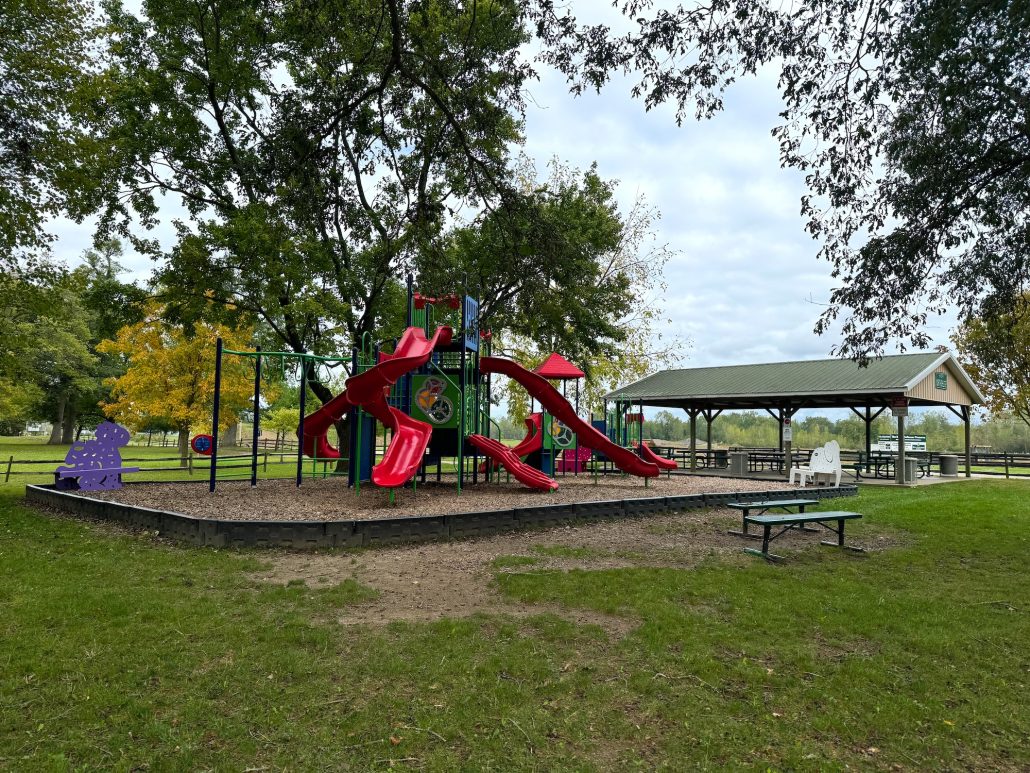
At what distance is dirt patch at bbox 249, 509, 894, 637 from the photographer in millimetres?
5102

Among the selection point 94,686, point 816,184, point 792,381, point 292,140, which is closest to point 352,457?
point 292,140

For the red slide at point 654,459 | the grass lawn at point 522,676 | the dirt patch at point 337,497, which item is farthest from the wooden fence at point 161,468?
the red slide at point 654,459

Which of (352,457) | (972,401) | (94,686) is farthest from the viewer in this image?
(972,401)

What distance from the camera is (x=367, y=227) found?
28.2 feet

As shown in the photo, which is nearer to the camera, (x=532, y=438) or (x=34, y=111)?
(x=34, y=111)

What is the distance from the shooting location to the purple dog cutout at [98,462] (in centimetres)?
1150

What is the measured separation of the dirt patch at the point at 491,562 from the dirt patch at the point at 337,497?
1.37 meters

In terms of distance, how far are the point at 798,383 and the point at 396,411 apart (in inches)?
616

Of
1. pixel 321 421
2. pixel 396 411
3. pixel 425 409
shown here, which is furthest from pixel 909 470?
pixel 321 421

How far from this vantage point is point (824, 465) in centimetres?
1628

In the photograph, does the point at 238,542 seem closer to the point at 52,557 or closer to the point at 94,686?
the point at 52,557

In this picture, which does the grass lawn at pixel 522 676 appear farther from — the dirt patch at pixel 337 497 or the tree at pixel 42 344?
the tree at pixel 42 344

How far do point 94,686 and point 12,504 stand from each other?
10637 mm

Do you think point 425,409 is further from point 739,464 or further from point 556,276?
point 739,464
